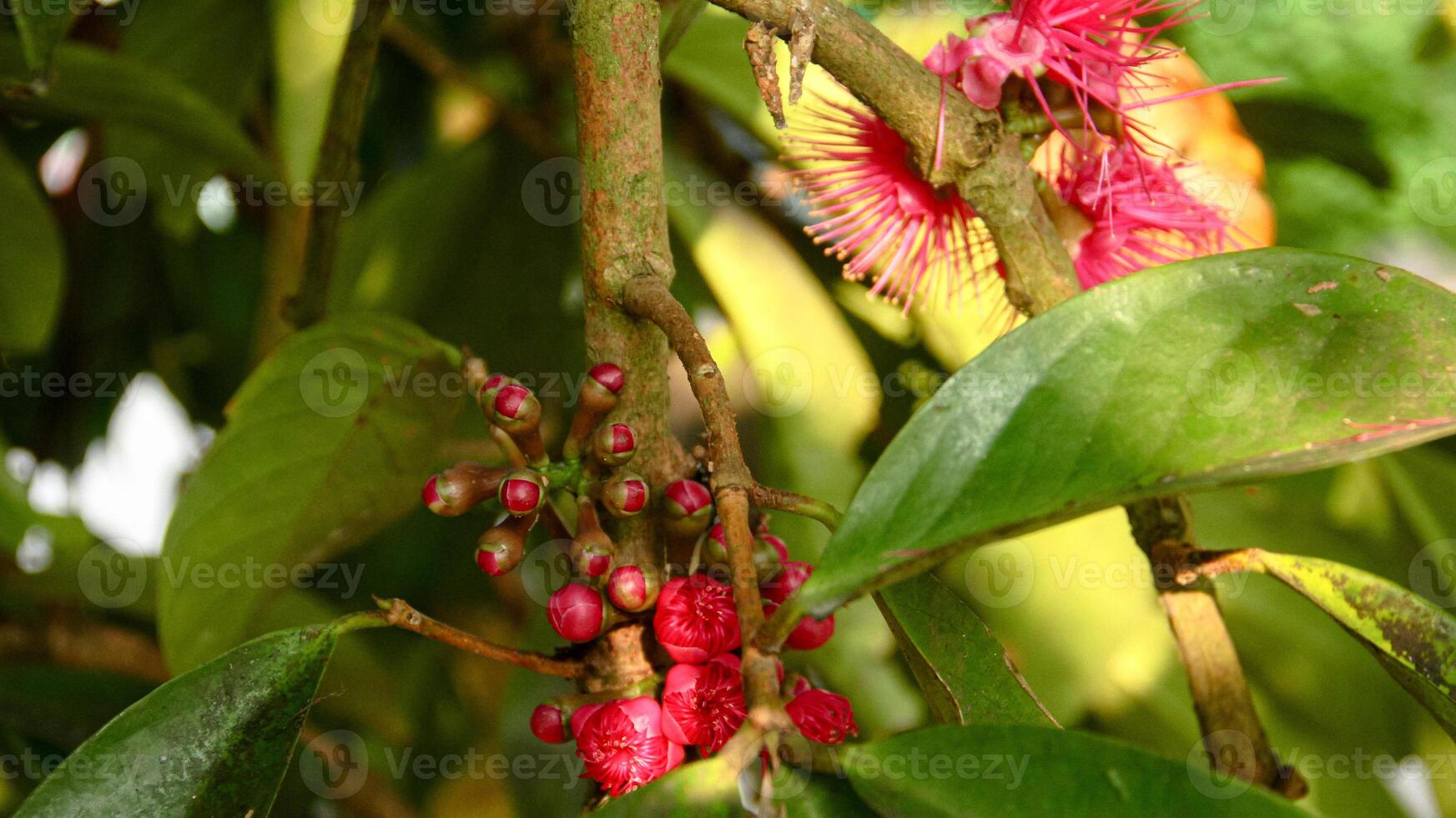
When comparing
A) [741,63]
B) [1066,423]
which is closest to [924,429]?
[1066,423]

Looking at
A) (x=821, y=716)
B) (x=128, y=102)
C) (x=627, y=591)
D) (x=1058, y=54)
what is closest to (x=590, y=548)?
(x=627, y=591)

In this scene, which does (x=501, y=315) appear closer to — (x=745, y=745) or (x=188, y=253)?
(x=188, y=253)

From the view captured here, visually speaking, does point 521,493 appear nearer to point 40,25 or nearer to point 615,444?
point 615,444

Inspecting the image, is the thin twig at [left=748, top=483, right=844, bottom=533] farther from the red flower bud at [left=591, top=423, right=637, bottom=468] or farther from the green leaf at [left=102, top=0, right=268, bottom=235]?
the green leaf at [left=102, top=0, right=268, bottom=235]

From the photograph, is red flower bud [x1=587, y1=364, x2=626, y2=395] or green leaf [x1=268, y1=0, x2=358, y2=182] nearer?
red flower bud [x1=587, y1=364, x2=626, y2=395]

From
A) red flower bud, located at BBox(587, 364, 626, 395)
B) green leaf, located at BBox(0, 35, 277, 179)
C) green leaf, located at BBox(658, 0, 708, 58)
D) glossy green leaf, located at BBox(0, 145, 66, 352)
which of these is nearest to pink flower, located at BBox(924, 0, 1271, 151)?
green leaf, located at BBox(658, 0, 708, 58)

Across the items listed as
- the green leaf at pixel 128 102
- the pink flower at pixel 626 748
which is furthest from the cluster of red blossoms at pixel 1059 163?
the green leaf at pixel 128 102
